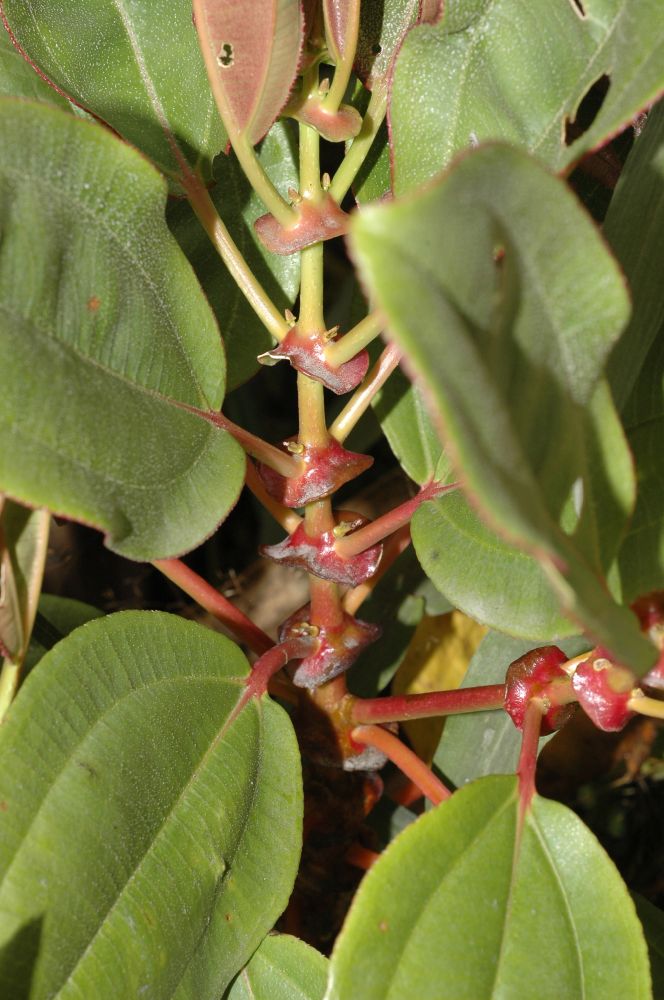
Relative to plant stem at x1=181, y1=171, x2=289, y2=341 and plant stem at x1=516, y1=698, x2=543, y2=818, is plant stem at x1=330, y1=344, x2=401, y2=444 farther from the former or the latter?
plant stem at x1=516, y1=698, x2=543, y2=818

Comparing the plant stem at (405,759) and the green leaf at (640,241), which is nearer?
the green leaf at (640,241)

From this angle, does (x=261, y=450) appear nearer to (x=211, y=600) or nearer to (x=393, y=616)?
(x=211, y=600)

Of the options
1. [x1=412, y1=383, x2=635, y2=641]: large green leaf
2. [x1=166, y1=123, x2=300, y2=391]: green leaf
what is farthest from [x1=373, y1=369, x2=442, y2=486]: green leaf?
[x1=166, y1=123, x2=300, y2=391]: green leaf

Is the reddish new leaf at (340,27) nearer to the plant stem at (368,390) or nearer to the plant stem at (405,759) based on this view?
the plant stem at (368,390)

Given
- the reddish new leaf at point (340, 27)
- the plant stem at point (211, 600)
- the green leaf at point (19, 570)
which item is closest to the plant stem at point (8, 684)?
the green leaf at point (19, 570)

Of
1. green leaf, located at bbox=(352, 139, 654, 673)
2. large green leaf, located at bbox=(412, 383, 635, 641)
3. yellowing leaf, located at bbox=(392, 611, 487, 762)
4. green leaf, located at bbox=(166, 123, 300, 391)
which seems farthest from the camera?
yellowing leaf, located at bbox=(392, 611, 487, 762)

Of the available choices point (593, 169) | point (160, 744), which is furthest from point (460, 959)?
point (593, 169)

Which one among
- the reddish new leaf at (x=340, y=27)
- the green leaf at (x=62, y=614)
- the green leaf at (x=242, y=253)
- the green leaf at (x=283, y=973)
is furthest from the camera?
the green leaf at (x=62, y=614)
